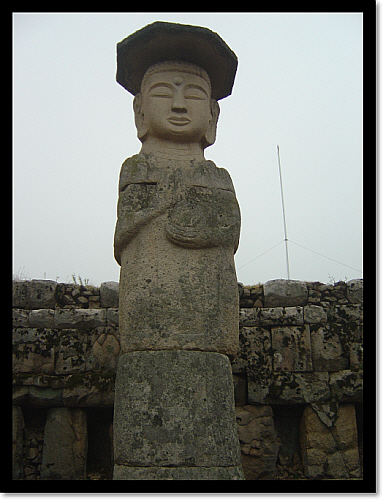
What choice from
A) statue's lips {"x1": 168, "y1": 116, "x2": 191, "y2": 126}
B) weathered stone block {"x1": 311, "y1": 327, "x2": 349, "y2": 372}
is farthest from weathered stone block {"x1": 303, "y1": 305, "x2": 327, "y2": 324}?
statue's lips {"x1": 168, "y1": 116, "x2": 191, "y2": 126}

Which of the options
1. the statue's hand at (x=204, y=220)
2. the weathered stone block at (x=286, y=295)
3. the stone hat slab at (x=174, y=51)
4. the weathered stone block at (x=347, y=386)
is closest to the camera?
the statue's hand at (x=204, y=220)

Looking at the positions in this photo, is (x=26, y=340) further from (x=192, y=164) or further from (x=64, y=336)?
(x=192, y=164)

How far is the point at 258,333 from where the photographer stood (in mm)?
7500

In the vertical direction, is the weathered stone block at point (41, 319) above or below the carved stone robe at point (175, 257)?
below

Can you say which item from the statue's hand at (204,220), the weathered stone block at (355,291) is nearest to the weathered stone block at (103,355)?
the statue's hand at (204,220)

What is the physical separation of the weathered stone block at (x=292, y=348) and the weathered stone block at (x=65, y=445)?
2610 millimetres

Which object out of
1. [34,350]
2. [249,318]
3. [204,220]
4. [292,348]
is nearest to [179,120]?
[204,220]

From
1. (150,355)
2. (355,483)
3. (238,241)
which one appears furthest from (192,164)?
(355,483)

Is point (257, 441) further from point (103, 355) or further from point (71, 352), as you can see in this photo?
point (71, 352)

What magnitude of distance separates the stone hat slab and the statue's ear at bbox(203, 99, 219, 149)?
0.26 meters

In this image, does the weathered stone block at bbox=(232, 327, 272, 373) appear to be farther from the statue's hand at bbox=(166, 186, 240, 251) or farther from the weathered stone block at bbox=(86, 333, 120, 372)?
the statue's hand at bbox=(166, 186, 240, 251)

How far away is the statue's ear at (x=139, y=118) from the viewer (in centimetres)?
623

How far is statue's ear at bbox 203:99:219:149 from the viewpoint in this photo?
20.6 feet

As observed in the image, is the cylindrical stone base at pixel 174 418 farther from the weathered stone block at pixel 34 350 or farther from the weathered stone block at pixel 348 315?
the weathered stone block at pixel 348 315
